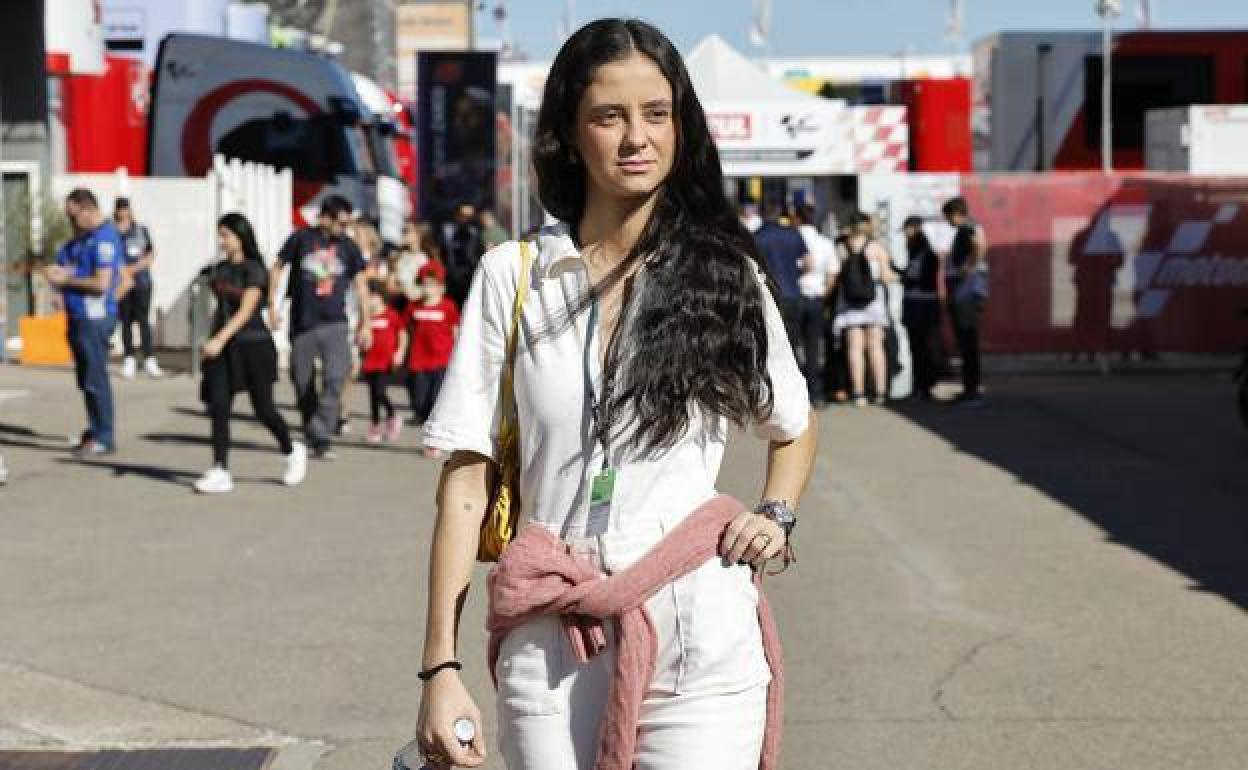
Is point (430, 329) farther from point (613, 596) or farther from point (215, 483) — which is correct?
point (613, 596)

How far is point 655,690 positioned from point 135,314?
20.5 metres

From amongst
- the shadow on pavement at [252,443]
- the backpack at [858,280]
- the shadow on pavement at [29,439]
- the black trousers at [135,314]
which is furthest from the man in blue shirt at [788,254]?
the black trousers at [135,314]

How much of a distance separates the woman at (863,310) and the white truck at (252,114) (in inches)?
425

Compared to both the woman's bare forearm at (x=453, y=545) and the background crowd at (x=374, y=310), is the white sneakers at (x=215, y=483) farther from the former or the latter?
the woman's bare forearm at (x=453, y=545)

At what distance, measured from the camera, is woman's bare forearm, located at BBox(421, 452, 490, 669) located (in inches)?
136

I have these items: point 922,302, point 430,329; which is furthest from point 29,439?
point 922,302

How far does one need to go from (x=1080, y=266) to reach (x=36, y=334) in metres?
10.5

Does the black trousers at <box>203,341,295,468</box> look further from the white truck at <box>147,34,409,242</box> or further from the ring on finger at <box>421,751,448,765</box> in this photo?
the white truck at <box>147,34,409,242</box>

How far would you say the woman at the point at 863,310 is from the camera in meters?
19.9

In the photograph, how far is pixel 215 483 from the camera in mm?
13586

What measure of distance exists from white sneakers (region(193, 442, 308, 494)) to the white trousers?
34.1 feet

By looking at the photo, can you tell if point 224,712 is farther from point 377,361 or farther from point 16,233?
point 16,233

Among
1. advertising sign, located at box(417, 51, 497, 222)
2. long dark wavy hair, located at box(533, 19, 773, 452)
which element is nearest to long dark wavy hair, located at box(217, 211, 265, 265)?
long dark wavy hair, located at box(533, 19, 773, 452)

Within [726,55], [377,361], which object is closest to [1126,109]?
[726,55]
